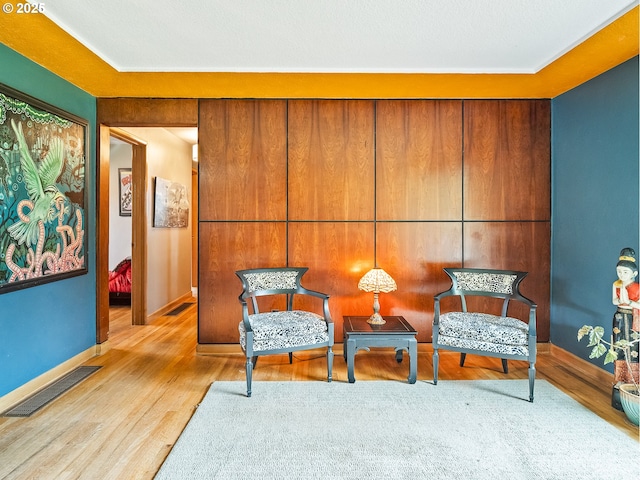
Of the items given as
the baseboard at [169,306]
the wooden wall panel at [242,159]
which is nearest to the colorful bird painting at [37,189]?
the wooden wall panel at [242,159]

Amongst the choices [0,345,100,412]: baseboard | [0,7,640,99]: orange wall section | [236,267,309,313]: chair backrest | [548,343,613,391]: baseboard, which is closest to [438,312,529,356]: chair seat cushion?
[548,343,613,391]: baseboard

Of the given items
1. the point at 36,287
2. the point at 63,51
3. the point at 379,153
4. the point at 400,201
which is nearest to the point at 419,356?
the point at 400,201

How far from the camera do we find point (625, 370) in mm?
2670

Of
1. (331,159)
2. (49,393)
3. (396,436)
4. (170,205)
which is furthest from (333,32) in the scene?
(170,205)

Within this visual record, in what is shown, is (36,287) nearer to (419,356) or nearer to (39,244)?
(39,244)

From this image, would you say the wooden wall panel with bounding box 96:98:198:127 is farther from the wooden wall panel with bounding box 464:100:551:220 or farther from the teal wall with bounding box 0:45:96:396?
the wooden wall panel with bounding box 464:100:551:220

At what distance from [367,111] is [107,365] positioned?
3580mm

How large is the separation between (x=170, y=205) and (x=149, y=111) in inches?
86.4

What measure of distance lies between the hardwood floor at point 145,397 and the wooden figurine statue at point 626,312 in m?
0.26

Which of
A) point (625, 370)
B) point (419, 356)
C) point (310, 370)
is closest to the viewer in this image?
point (625, 370)

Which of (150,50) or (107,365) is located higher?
(150,50)

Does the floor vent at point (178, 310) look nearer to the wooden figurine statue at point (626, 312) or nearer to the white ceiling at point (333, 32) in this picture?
the white ceiling at point (333, 32)

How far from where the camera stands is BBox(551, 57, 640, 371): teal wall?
2926 mm

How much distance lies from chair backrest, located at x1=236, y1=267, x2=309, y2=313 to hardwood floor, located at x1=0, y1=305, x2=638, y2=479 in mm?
699
